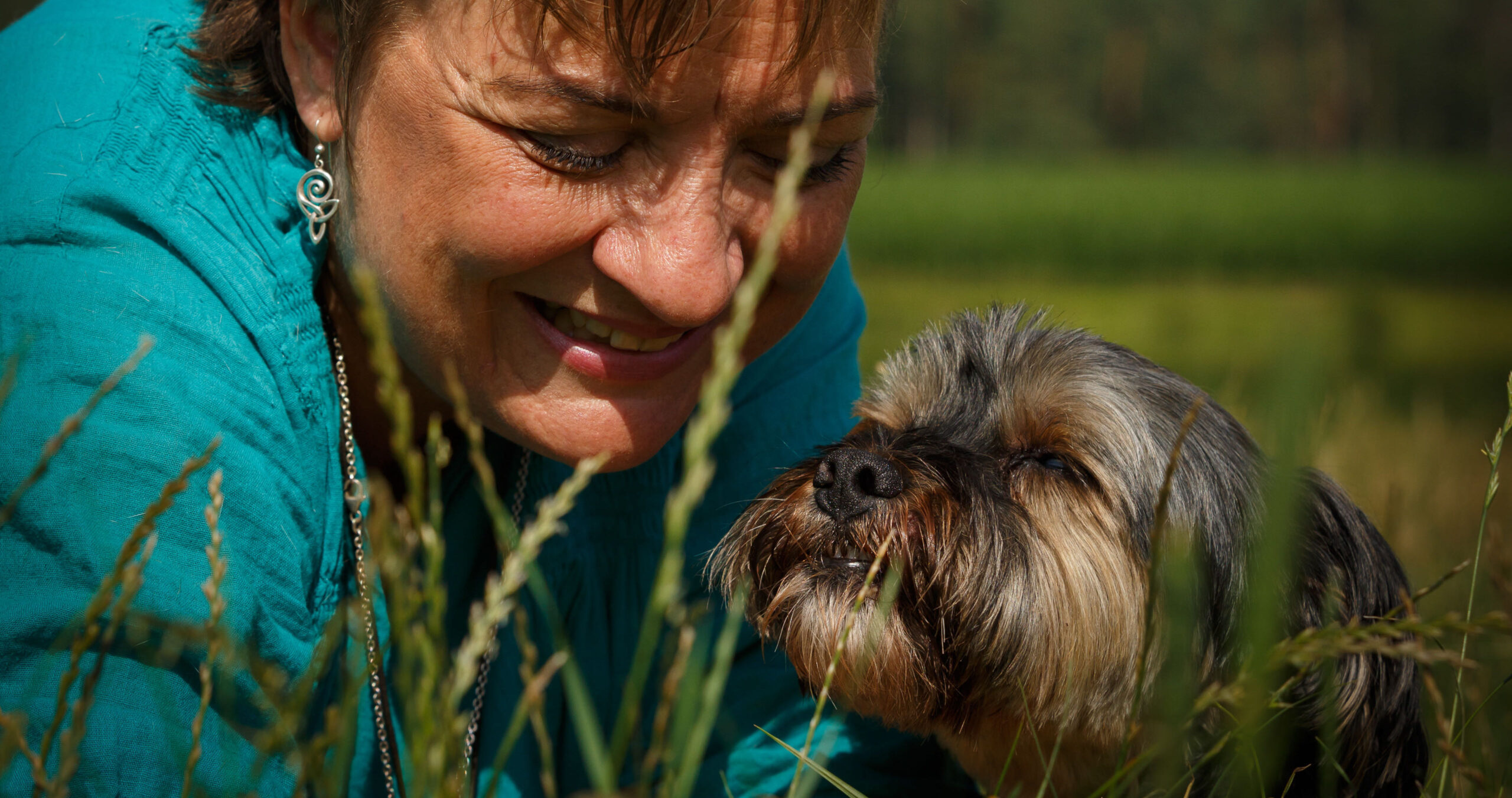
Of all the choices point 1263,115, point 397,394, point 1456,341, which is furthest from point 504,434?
point 1263,115

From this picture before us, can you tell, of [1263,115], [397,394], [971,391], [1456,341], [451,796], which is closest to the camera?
[397,394]

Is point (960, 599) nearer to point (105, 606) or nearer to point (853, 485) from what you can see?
point (853, 485)

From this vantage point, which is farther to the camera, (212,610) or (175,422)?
(175,422)

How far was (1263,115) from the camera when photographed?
58.0 meters

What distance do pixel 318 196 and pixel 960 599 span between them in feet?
4.81

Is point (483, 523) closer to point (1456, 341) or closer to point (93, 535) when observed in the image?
point (93, 535)

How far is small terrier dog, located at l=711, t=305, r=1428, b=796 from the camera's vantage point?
7.52ft

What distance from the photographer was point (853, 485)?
230 cm

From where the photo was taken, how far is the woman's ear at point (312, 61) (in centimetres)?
232

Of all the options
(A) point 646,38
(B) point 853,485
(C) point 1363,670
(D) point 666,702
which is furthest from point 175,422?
(C) point 1363,670

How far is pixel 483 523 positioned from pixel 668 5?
142cm

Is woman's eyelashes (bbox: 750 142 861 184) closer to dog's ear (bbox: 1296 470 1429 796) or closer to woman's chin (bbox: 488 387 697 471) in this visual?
woman's chin (bbox: 488 387 697 471)

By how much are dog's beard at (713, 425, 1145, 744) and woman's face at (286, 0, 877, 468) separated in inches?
16.9

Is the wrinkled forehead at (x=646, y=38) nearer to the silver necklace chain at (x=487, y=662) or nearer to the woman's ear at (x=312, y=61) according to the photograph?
the woman's ear at (x=312, y=61)
